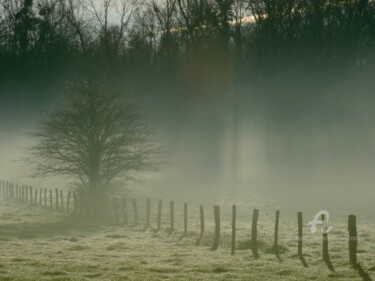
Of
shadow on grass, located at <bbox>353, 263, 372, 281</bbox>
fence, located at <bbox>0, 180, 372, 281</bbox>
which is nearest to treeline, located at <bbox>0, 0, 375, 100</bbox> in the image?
fence, located at <bbox>0, 180, 372, 281</bbox>

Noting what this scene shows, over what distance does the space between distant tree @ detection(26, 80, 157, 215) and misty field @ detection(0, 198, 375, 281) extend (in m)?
5.78

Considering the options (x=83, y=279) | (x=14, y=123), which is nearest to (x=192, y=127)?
(x=14, y=123)

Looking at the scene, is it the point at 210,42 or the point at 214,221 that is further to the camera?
the point at 210,42

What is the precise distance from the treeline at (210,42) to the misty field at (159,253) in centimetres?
3281

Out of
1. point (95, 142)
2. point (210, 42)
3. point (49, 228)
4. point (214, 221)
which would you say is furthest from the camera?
point (210, 42)

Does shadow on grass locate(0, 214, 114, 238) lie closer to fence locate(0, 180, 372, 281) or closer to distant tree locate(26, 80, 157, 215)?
fence locate(0, 180, 372, 281)

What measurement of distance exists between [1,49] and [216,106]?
30.2 metres

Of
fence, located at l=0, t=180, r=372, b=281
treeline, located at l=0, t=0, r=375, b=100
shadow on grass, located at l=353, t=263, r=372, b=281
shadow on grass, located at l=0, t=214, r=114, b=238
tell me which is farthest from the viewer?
treeline, located at l=0, t=0, r=375, b=100

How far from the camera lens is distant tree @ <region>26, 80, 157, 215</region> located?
138 ft

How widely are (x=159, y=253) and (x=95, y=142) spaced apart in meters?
19.8

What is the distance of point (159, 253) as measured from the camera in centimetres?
2348

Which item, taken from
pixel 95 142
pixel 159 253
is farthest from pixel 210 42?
pixel 159 253

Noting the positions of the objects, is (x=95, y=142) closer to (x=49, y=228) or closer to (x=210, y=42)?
(x=49, y=228)

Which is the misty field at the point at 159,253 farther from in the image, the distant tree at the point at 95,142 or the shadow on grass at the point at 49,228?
the distant tree at the point at 95,142
